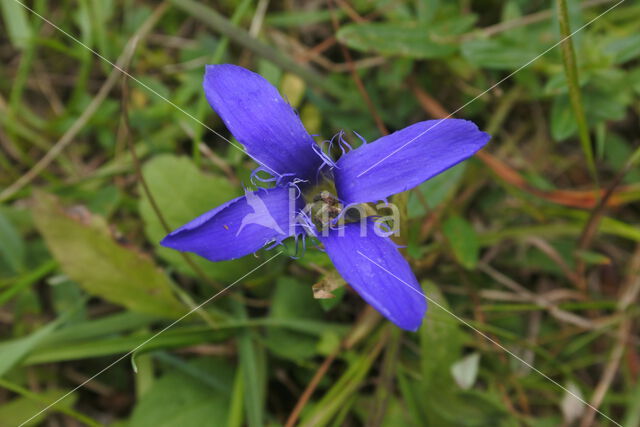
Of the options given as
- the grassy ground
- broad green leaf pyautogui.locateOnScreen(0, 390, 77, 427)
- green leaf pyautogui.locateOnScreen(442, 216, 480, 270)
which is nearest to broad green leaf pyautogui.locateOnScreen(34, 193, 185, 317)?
the grassy ground

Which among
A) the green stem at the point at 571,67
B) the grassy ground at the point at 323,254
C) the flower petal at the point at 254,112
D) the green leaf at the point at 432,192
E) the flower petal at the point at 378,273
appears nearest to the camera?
the flower petal at the point at 378,273

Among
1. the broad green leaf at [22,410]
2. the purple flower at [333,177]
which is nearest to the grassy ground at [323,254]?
the broad green leaf at [22,410]

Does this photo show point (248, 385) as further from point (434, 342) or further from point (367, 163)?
point (367, 163)

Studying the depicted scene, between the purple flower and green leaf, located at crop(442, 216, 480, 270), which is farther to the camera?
green leaf, located at crop(442, 216, 480, 270)

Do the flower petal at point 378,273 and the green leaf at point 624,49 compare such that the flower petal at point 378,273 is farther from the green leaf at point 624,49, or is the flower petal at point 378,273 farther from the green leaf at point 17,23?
the green leaf at point 17,23

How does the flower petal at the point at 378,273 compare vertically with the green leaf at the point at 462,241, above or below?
above

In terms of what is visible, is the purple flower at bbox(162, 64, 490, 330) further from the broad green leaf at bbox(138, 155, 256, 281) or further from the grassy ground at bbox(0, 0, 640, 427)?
the broad green leaf at bbox(138, 155, 256, 281)

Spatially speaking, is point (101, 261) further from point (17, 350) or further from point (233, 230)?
point (233, 230)
